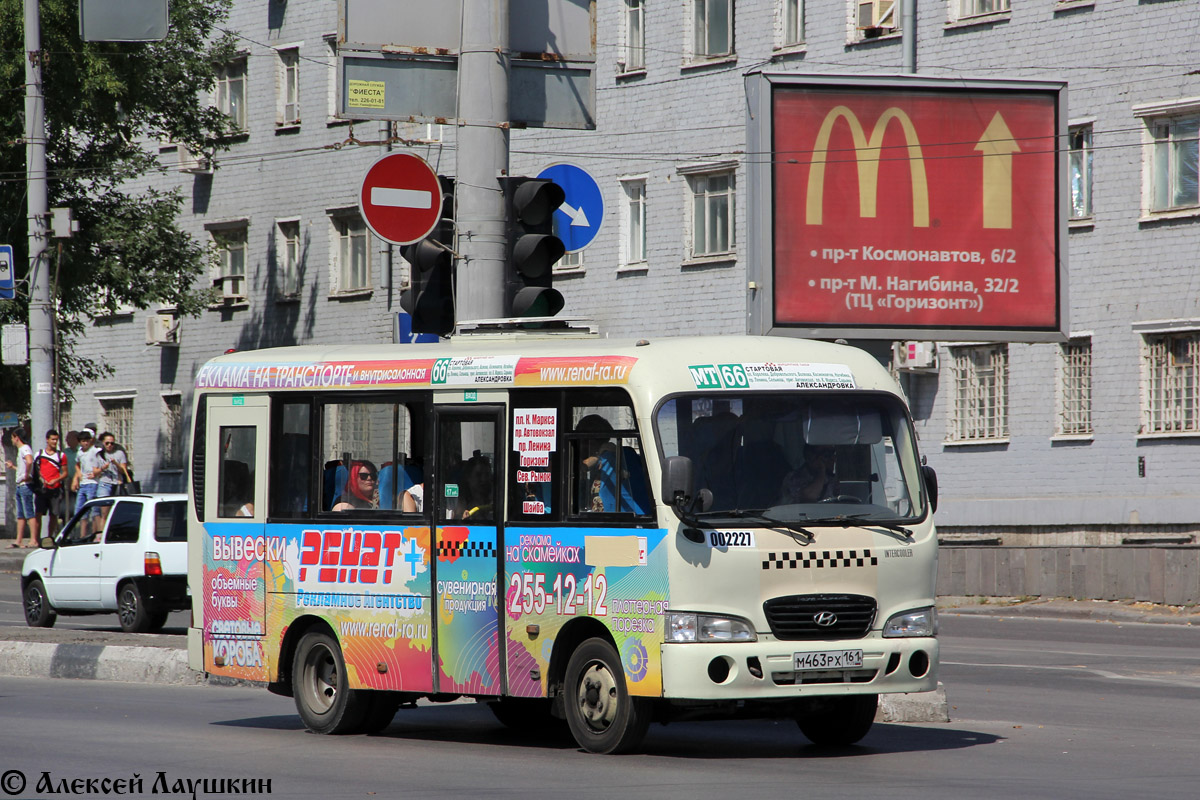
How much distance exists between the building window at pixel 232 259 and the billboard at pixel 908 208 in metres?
24.3

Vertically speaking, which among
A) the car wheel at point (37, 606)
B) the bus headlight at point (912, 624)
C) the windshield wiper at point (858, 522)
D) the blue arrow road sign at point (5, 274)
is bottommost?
the car wheel at point (37, 606)

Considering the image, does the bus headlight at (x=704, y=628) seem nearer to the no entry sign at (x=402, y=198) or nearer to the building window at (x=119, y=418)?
the no entry sign at (x=402, y=198)

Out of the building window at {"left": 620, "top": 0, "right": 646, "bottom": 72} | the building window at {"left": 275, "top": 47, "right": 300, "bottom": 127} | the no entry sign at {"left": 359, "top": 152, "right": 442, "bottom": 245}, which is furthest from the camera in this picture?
the building window at {"left": 275, "top": 47, "right": 300, "bottom": 127}

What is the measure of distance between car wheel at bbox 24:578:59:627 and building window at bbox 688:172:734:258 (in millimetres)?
16081

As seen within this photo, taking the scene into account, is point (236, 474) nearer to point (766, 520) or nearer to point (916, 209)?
point (766, 520)

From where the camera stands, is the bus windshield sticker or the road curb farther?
the road curb

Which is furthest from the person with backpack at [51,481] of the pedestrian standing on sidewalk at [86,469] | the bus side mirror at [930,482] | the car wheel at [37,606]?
the bus side mirror at [930,482]

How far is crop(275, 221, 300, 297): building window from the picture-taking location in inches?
1757

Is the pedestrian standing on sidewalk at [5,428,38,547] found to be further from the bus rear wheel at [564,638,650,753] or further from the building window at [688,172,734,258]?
the bus rear wheel at [564,638,650,753]

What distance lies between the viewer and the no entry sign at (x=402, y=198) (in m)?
13.7

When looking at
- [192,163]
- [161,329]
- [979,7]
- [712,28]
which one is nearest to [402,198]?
[979,7]

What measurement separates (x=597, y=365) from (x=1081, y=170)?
2028cm

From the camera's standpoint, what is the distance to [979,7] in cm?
3203

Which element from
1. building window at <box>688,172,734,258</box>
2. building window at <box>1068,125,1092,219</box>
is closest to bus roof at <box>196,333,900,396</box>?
building window at <box>1068,125,1092,219</box>
